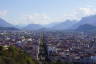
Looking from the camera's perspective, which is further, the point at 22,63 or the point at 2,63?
the point at 22,63

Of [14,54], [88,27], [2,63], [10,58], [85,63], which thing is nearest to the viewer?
[2,63]

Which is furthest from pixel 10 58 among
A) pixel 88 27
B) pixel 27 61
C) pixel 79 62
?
pixel 88 27

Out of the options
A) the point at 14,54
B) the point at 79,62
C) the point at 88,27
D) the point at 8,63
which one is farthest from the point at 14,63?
the point at 88,27

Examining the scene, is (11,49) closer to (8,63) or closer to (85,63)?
(8,63)

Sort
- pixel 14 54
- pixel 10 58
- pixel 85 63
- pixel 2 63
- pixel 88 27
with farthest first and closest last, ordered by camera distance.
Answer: pixel 88 27 → pixel 85 63 → pixel 14 54 → pixel 10 58 → pixel 2 63

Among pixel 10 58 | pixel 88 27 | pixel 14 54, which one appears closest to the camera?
pixel 10 58

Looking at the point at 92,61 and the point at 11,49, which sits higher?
the point at 11,49

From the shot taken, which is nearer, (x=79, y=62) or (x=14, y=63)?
(x=14, y=63)

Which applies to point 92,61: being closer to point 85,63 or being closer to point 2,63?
point 85,63

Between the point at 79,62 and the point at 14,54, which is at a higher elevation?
the point at 14,54
